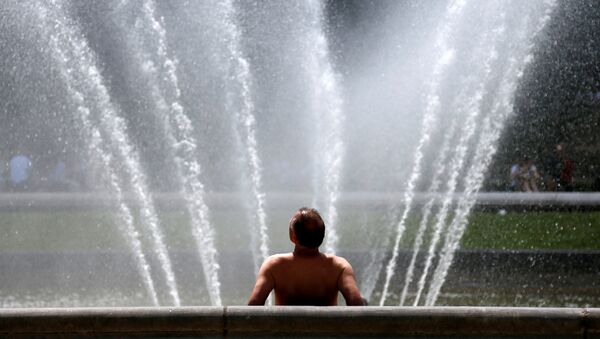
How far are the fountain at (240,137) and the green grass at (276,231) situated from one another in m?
0.08

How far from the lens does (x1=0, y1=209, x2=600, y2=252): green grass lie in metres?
11.4

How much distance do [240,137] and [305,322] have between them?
1370 centimetres

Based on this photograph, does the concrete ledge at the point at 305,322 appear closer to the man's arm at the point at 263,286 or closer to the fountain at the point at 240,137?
the man's arm at the point at 263,286

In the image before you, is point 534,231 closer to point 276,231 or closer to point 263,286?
point 276,231

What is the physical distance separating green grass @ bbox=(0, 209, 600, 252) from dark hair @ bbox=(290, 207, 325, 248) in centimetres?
644

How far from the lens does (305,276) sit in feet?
13.5

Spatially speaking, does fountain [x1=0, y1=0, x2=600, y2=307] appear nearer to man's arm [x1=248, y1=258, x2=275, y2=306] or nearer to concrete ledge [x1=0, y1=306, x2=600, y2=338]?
man's arm [x1=248, y1=258, x2=275, y2=306]

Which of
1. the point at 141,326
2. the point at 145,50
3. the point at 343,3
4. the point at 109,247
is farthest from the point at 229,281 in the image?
the point at 343,3

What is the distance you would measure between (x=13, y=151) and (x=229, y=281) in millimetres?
14502

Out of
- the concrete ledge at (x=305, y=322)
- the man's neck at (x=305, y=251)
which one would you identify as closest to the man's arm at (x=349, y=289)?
the man's neck at (x=305, y=251)

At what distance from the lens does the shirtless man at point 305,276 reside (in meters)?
4.09

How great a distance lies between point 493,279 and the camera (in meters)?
8.78

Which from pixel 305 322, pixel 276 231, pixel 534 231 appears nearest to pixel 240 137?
pixel 276 231

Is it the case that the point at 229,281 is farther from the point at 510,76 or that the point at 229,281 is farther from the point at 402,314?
the point at 510,76
